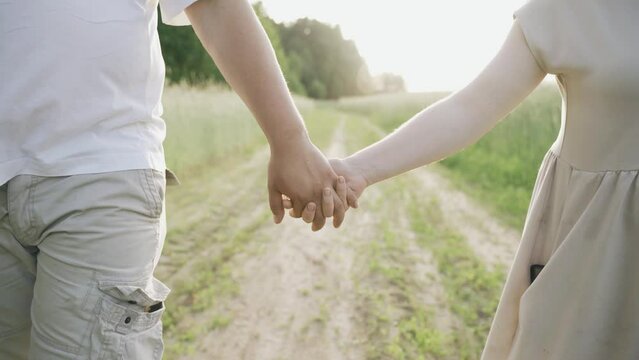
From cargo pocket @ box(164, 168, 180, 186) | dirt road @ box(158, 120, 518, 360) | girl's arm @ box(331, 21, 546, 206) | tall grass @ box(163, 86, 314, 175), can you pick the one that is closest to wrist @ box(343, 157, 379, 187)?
girl's arm @ box(331, 21, 546, 206)

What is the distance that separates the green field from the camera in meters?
3.23

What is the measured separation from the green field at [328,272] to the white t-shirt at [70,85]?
2051mm

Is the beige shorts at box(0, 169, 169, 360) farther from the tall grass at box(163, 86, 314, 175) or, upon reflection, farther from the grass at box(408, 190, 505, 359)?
the tall grass at box(163, 86, 314, 175)

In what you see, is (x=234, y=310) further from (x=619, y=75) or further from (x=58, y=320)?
(x=619, y=75)

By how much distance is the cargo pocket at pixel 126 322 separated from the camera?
1248mm

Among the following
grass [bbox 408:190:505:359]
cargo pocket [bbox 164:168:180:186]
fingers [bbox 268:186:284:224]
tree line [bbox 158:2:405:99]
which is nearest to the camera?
cargo pocket [bbox 164:168:180:186]

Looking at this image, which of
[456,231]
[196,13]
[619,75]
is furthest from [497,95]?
[456,231]

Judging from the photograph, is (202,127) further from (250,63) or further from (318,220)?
(250,63)

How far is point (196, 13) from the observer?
4.60ft

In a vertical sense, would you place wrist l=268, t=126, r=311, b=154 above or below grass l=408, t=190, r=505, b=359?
above

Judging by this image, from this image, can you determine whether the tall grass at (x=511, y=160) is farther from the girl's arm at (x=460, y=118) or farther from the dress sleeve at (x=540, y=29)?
the dress sleeve at (x=540, y=29)

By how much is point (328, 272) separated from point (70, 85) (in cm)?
321

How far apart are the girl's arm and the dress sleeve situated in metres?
0.03

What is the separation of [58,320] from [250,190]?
5808 millimetres
